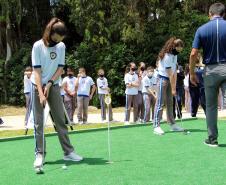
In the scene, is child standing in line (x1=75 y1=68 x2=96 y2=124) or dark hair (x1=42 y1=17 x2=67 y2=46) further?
child standing in line (x1=75 y1=68 x2=96 y2=124)

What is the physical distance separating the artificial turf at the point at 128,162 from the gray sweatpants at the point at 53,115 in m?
0.29

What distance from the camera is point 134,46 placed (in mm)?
26188

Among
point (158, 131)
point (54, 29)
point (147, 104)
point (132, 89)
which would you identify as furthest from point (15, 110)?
point (54, 29)

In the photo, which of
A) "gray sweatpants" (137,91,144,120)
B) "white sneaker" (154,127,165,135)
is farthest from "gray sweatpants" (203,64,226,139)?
"gray sweatpants" (137,91,144,120)

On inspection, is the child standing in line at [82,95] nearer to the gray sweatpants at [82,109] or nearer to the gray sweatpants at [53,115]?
the gray sweatpants at [82,109]

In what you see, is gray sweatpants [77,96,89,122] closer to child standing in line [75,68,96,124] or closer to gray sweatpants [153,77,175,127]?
child standing in line [75,68,96,124]

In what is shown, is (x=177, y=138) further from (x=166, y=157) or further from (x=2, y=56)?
(x=2, y=56)

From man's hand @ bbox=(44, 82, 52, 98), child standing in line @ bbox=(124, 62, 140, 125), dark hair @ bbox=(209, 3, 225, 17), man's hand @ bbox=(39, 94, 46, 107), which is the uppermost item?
dark hair @ bbox=(209, 3, 225, 17)

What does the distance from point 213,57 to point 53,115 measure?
2637 mm

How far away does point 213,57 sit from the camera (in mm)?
7555

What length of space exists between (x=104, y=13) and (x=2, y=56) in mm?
7874

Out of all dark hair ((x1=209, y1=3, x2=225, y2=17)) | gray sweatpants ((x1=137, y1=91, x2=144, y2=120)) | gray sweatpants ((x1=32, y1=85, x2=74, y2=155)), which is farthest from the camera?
gray sweatpants ((x1=137, y1=91, x2=144, y2=120))

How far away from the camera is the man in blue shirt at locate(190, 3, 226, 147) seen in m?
7.53

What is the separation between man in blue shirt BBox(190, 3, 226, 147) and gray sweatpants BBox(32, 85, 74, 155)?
228 cm
